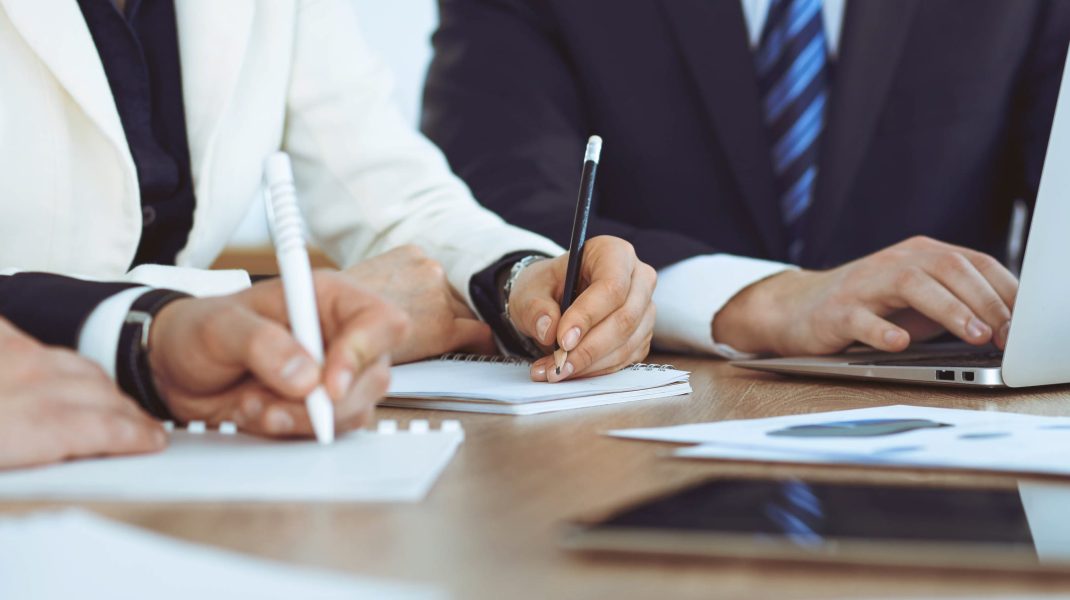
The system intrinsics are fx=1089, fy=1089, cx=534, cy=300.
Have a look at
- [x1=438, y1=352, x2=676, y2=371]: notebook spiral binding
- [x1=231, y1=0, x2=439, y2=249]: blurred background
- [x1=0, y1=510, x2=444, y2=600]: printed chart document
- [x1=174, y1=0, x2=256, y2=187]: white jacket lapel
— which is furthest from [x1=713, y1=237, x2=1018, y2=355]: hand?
[x1=231, y1=0, x2=439, y2=249]: blurred background

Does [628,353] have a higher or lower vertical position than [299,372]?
lower

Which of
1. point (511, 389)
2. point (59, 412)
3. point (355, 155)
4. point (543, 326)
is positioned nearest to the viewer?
point (59, 412)

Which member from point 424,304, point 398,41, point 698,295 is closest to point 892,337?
point 698,295

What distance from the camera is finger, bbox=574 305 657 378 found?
3.20 ft

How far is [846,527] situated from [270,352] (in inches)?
12.0

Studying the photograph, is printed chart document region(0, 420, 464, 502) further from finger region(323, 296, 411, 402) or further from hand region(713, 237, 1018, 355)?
hand region(713, 237, 1018, 355)

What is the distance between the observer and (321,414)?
604mm

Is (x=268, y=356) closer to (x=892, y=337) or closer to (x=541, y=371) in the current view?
(x=541, y=371)

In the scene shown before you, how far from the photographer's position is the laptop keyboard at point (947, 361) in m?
0.96

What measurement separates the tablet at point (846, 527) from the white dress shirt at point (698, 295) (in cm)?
79

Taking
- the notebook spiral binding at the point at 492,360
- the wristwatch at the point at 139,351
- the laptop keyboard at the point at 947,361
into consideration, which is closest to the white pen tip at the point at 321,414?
the wristwatch at the point at 139,351

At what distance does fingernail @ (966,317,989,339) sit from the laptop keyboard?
21 mm

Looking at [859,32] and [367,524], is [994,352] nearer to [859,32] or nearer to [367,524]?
[859,32]

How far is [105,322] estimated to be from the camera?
663mm
